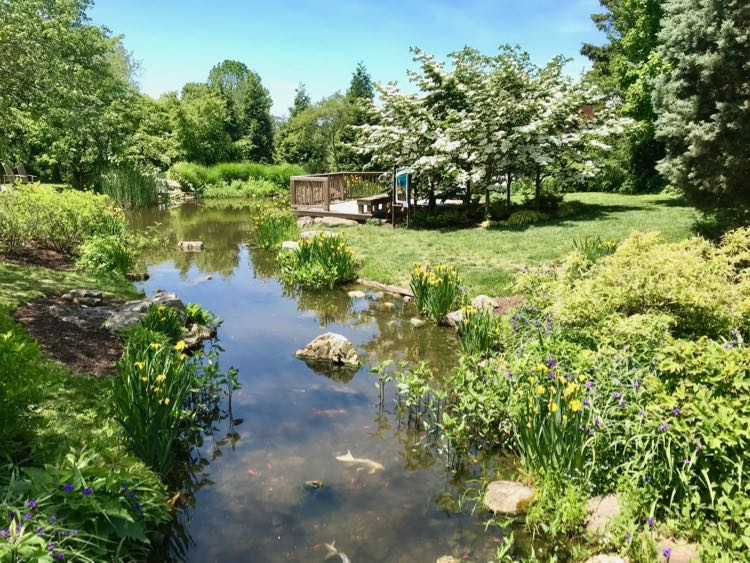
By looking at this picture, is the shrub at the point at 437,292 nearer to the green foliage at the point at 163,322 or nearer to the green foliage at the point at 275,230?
the green foliage at the point at 163,322

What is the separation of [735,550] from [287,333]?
22.2 feet

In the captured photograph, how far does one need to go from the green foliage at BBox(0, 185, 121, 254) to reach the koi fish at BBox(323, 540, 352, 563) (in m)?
10.4

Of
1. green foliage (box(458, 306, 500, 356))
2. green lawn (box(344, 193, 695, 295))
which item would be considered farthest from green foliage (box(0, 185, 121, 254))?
green foliage (box(458, 306, 500, 356))

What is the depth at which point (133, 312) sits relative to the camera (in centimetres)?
755

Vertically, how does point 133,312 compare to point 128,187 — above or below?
below

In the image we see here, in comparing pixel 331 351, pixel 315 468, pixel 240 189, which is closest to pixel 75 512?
pixel 315 468

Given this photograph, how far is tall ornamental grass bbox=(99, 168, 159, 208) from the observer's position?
23656 millimetres

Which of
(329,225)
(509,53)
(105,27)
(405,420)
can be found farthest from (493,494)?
(105,27)

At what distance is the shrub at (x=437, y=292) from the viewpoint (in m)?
8.72

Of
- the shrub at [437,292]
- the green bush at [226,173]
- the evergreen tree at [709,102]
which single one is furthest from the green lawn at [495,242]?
the green bush at [226,173]

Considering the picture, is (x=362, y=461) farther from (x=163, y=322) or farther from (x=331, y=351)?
(x=163, y=322)

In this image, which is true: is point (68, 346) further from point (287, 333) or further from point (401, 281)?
point (401, 281)

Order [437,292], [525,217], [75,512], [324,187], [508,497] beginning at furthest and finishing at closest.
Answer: [324,187]
[525,217]
[437,292]
[508,497]
[75,512]

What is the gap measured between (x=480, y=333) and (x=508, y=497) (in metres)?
2.58
